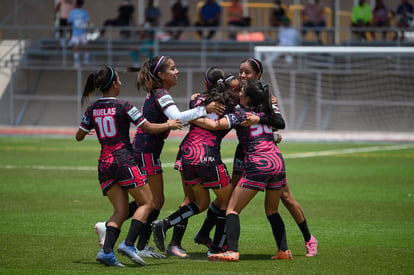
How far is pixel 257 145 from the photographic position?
836cm

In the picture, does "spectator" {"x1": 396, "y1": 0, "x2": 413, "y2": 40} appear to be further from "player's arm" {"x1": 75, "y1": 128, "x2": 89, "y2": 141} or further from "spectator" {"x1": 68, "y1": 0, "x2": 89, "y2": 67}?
"player's arm" {"x1": 75, "y1": 128, "x2": 89, "y2": 141}

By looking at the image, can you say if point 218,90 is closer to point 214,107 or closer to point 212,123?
point 214,107

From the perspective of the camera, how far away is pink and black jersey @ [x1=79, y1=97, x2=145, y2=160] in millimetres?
8070

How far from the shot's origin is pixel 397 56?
31.1 metres

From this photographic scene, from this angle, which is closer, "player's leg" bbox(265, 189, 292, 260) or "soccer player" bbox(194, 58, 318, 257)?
"player's leg" bbox(265, 189, 292, 260)

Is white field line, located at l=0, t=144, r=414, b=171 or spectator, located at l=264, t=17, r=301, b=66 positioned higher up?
spectator, located at l=264, t=17, r=301, b=66

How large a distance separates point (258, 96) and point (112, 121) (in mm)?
1611

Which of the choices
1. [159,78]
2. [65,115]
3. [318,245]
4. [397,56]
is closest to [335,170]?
[318,245]

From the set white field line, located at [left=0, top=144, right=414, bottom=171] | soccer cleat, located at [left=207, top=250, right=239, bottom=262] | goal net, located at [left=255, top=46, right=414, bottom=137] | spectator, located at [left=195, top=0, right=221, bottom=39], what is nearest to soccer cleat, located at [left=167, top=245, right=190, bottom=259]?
soccer cleat, located at [left=207, top=250, right=239, bottom=262]

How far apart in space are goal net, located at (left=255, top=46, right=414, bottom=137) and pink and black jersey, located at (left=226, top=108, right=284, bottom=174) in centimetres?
2051

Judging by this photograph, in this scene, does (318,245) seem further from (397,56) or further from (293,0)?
(293,0)

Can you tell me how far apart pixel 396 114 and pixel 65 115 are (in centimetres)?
1391

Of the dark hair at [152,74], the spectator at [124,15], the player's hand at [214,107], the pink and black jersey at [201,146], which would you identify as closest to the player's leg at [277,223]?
the pink and black jersey at [201,146]

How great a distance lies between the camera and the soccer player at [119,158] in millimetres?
8031
